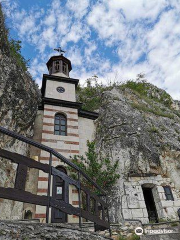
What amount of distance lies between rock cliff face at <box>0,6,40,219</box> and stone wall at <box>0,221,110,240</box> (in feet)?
16.7

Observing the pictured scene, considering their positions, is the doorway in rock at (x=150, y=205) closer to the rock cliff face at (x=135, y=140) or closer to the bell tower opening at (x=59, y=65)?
the rock cliff face at (x=135, y=140)

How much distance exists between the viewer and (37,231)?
7.08 feet

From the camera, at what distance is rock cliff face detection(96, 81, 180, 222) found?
30.4 ft

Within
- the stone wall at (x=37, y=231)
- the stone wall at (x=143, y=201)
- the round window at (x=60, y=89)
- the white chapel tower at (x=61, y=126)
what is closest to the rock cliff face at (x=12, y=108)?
the white chapel tower at (x=61, y=126)

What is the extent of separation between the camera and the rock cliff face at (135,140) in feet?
30.4

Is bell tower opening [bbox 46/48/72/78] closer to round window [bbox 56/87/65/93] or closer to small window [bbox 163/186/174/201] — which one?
round window [bbox 56/87/65/93]

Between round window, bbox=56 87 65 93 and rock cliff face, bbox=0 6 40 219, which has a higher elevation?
round window, bbox=56 87 65 93

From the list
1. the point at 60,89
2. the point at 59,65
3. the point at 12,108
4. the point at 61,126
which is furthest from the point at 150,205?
the point at 59,65

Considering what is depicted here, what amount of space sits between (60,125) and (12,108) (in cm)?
341

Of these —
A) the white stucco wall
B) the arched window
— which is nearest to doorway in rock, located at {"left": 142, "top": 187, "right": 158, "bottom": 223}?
the arched window

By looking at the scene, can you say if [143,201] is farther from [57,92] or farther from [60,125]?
[57,92]

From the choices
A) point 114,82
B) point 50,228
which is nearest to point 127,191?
point 50,228

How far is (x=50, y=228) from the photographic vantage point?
91.5 inches

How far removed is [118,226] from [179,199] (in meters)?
3.74
